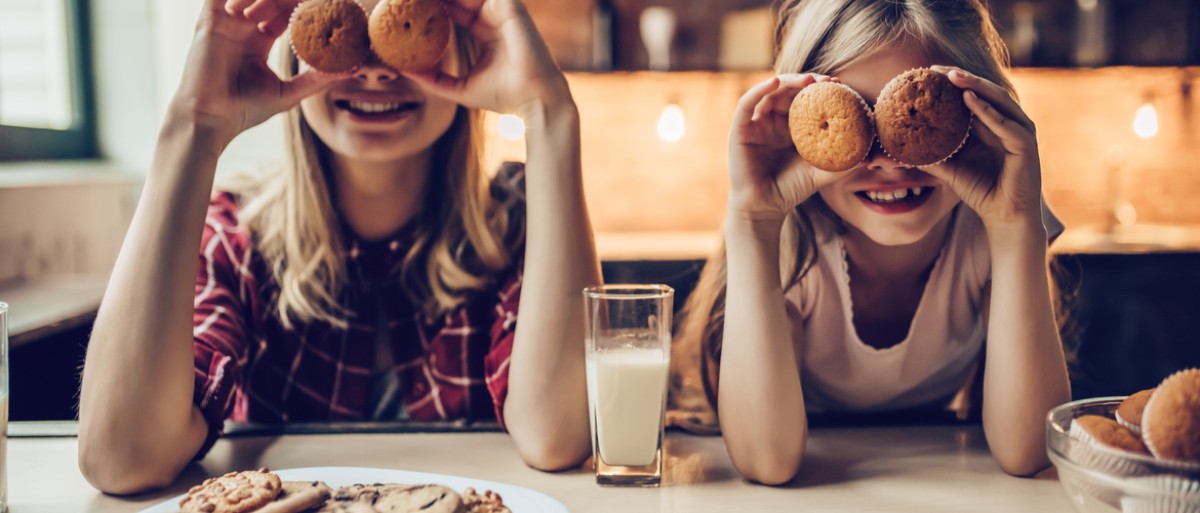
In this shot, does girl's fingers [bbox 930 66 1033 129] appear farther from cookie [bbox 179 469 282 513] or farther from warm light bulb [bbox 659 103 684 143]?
warm light bulb [bbox 659 103 684 143]

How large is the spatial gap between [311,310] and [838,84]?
29.3 inches

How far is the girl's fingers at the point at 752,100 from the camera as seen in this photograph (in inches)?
34.7

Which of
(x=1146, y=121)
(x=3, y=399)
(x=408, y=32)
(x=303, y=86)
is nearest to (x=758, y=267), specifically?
(x=408, y=32)

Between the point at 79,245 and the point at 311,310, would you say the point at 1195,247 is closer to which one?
the point at 311,310

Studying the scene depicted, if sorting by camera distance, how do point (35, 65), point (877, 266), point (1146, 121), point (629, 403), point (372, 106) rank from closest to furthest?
point (629, 403) < point (372, 106) < point (877, 266) < point (35, 65) < point (1146, 121)

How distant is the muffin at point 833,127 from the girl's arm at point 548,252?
0.25 m

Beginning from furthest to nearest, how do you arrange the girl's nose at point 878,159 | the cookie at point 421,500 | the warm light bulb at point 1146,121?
the warm light bulb at point 1146,121, the girl's nose at point 878,159, the cookie at point 421,500

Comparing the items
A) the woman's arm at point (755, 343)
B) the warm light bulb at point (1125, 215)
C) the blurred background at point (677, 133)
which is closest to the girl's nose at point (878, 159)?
the woman's arm at point (755, 343)

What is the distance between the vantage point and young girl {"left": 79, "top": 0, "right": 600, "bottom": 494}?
884mm

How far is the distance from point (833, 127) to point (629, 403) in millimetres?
315

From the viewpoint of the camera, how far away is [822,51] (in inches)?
43.1

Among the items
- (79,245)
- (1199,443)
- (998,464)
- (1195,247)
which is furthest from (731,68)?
(1199,443)

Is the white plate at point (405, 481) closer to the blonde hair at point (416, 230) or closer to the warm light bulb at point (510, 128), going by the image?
the blonde hair at point (416, 230)

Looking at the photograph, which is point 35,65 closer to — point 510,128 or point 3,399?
point 510,128
